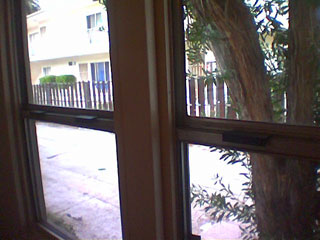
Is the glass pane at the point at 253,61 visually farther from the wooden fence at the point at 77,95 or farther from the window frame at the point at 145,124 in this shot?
the wooden fence at the point at 77,95

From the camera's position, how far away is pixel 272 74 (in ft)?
2.66

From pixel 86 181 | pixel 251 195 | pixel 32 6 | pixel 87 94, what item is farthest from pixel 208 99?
pixel 32 6

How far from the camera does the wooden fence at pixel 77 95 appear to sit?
1.25 metres

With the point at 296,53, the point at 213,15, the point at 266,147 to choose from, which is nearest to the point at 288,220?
the point at 266,147

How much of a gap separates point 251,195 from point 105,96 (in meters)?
0.72

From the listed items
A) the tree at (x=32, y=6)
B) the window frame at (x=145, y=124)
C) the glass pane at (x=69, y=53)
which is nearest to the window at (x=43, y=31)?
the glass pane at (x=69, y=53)

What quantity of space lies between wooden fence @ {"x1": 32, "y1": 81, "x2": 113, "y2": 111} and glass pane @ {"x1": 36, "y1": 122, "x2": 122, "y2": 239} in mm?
132

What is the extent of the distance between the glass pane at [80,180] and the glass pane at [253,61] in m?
0.55

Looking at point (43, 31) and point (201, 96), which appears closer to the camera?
point (201, 96)

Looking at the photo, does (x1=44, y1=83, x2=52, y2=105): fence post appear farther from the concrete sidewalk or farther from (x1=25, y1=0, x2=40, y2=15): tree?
(x1=25, y1=0, x2=40, y2=15): tree

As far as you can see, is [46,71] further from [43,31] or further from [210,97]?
[210,97]

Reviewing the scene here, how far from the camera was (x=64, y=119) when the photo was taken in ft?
4.83

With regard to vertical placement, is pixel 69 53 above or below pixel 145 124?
above

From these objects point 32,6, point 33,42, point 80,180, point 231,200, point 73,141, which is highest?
point 32,6
